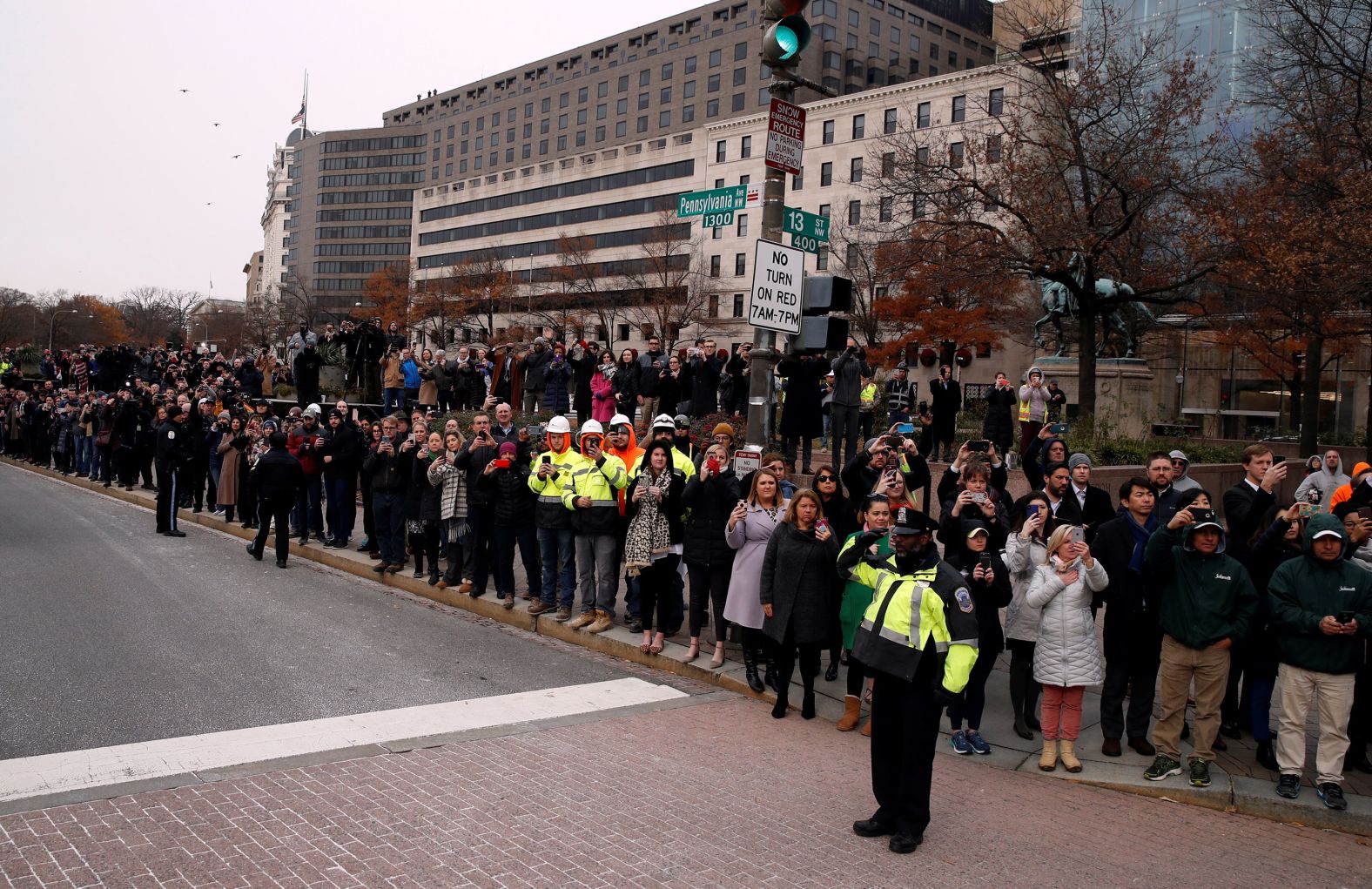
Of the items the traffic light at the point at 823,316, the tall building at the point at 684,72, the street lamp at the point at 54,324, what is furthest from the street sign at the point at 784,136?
the street lamp at the point at 54,324

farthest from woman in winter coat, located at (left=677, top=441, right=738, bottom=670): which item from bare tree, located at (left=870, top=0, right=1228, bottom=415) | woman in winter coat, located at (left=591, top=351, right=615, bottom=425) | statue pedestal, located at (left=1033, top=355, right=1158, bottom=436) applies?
bare tree, located at (left=870, top=0, right=1228, bottom=415)

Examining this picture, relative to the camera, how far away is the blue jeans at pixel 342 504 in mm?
14320

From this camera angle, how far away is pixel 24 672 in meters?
7.91

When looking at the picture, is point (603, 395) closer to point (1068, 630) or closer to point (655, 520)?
point (655, 520)

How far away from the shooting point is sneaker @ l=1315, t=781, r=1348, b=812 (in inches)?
238

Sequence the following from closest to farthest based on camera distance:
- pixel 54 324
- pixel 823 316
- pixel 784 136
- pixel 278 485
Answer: pixel 784 136 → pixel 823 316 → pixel 278 485 → pixel 54 324

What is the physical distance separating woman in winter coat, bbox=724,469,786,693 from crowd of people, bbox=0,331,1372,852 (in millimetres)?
23

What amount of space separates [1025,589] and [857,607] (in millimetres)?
1294

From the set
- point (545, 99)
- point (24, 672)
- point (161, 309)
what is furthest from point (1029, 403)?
point (161, 309)

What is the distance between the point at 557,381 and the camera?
20.1 metres

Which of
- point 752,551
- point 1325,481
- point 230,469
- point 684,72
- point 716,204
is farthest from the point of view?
point 684,72

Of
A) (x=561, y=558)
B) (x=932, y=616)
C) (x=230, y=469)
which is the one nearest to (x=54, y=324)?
(x=230, y=469)

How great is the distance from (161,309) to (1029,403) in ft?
399

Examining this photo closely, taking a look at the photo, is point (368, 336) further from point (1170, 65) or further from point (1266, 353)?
point (1266, 353)
